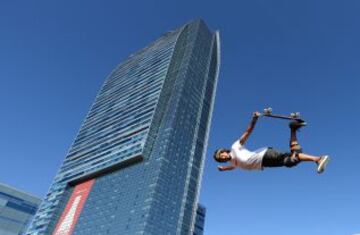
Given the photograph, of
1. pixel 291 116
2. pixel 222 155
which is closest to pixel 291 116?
pixel 291 116

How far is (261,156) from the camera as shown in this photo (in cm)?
1035

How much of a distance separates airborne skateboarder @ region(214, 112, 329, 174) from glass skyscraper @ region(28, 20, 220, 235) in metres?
77.7

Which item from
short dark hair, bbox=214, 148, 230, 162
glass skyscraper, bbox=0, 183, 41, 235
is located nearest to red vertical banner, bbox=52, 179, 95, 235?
glass skyscraper, bbox=0, 183, 41, 235

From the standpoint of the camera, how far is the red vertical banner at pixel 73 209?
108m

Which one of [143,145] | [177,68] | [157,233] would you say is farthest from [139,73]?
[157,233]

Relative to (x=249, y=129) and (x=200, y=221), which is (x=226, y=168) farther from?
(x=200, y=221)

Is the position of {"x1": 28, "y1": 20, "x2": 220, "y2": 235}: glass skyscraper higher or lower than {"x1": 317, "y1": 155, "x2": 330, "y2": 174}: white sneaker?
higher

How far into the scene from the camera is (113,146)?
119562 millimetres

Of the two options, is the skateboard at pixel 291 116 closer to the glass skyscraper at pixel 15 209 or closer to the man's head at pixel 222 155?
the man's head at pixel 222 155

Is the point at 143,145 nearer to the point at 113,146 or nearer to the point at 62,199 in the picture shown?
the point at 113,146

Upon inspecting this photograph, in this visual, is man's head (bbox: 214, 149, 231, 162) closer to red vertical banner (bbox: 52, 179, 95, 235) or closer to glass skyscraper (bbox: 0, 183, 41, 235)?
red vertical banner (bbox: 52, 179, 95, 235)

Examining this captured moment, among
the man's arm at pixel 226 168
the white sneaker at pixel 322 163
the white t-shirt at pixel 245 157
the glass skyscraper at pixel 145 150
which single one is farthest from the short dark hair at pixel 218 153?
the glass skyscraper at pixel 145 150

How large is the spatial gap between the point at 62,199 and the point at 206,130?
51445mm

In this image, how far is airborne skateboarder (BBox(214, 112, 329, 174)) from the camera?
376 inches
